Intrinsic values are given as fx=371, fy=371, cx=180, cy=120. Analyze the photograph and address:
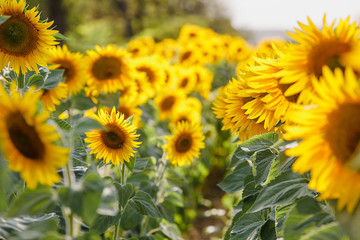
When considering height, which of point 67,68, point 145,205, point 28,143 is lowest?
point 28,143

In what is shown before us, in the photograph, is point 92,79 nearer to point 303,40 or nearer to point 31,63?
point 31,63

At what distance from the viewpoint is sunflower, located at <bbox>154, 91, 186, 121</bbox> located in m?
3.21

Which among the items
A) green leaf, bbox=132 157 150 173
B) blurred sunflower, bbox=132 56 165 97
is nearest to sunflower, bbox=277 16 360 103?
green leaf, bbox=132 157 150 173

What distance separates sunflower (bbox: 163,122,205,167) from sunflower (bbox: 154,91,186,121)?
2.90ft

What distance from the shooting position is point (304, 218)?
0.96 meters

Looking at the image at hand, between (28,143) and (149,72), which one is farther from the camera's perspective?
(149,72)

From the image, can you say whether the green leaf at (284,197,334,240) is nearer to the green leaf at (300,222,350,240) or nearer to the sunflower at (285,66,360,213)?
the green leaf at (300,222,350,240)

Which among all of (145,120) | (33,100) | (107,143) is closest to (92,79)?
(145,120)

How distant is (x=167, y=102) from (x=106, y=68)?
92 centimetres

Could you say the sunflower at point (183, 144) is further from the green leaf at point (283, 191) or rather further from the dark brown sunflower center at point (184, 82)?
the dark brown sunflower center at point (184, 82)

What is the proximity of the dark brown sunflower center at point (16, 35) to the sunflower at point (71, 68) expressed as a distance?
723mm

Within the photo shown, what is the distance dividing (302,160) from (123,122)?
2.61ft

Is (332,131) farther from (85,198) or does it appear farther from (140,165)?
(140,165)

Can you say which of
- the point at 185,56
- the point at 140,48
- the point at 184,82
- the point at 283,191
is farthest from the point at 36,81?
the point at 140,48
